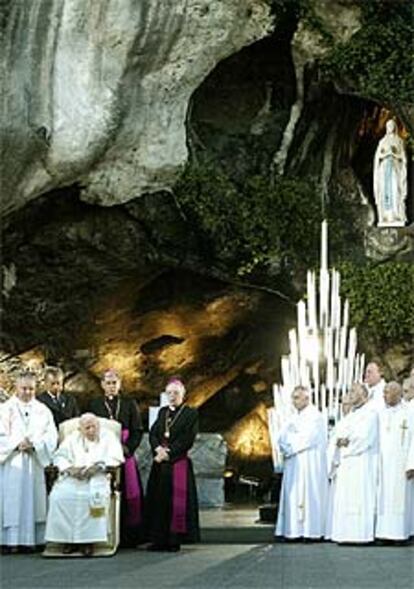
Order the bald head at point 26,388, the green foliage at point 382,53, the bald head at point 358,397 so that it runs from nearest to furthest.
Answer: the bald head at point 26,388 → the bald head at point 358,397 → the green foliage at point 382,53

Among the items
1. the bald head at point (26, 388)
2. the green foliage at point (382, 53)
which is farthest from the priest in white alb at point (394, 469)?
the green foliage at point (382, 53)

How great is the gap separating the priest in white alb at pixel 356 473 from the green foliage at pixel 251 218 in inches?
236

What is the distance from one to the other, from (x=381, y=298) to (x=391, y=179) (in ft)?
5.46

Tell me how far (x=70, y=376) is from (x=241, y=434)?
3.46m

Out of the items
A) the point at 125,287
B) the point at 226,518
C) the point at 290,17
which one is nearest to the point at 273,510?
the point at 226,518

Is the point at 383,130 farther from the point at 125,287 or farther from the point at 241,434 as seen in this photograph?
the point at 241,434

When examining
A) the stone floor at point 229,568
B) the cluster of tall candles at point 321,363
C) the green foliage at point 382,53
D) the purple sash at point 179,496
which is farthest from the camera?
the green foliage at point 382,53

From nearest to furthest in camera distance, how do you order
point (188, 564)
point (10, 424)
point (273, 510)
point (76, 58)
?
point (188, 564)
point (10, 424)
point (273, 510)
point (76, 58)

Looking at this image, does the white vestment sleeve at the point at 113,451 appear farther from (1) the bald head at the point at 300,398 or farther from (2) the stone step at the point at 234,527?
(1) the bald head at the point at 300,398

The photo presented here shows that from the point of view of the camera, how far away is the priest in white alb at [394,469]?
10.4 meters

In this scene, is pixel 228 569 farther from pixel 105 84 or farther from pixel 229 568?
pixel 105 84

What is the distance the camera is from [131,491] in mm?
10375

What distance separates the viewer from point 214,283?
18.3 metres

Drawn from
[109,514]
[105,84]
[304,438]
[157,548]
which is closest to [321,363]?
[304,438]
